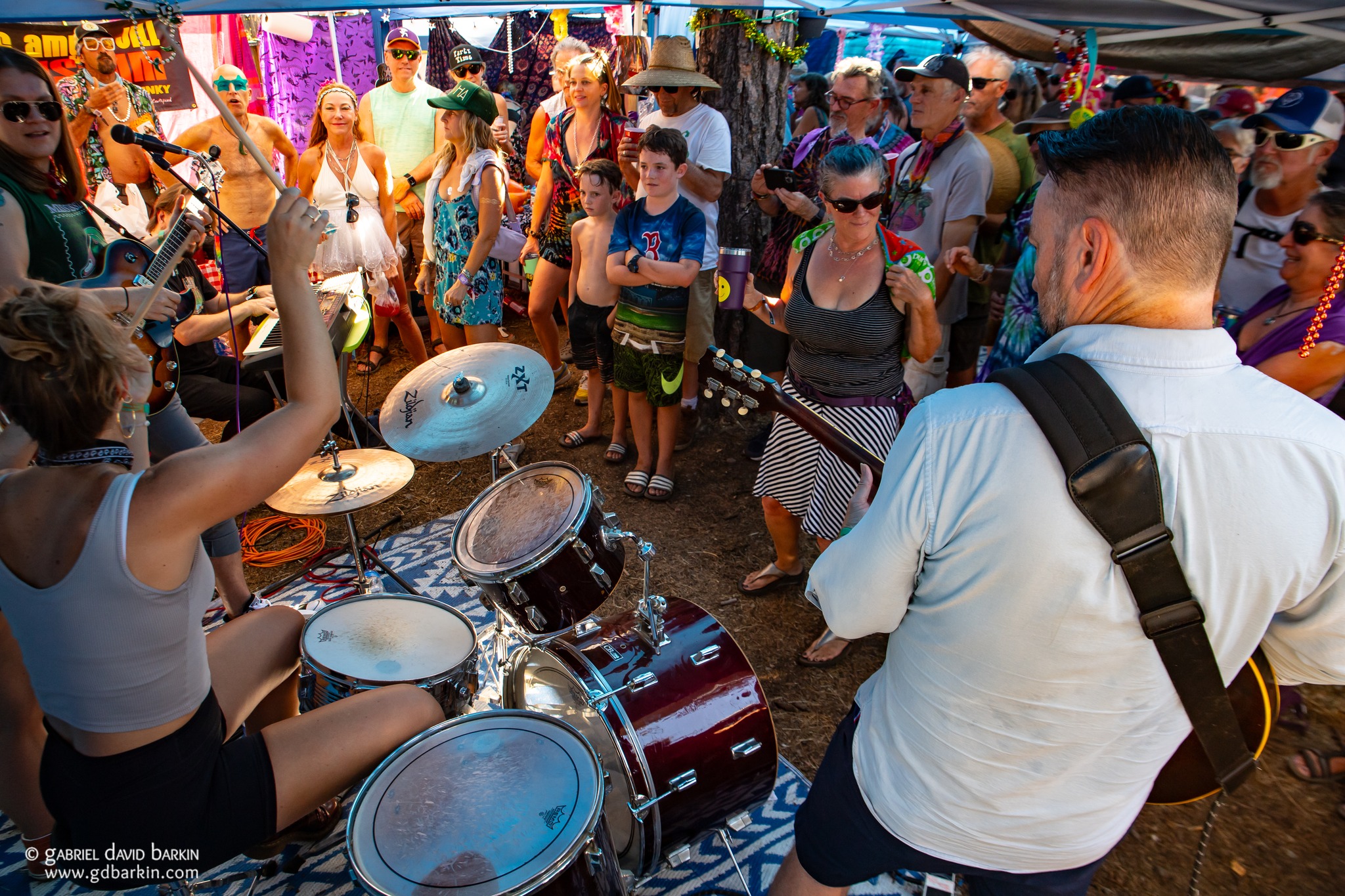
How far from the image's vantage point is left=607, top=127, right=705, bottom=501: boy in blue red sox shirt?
3906 mm

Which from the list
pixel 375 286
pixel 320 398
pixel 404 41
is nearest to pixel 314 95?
pixel 404 41

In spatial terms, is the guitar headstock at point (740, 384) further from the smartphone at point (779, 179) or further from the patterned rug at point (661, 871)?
the smartphone at point (779, 179)

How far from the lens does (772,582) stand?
3703mm

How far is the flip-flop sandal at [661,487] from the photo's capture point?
4449 mm

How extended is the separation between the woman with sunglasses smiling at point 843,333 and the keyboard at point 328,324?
196cm

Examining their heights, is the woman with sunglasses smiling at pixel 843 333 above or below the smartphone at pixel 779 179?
below

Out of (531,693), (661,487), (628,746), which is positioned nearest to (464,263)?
(661,487)

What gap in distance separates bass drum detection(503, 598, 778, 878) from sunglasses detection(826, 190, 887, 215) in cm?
166

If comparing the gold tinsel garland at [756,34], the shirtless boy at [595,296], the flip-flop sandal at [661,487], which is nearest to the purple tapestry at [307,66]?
the gold tinsel garland at [756,34]

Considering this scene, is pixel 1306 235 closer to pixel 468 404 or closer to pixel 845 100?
pixel 845 100

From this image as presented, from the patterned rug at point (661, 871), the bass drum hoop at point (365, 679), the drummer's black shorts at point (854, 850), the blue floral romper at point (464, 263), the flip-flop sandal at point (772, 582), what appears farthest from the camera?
the blue floral romper at point (464, 263)

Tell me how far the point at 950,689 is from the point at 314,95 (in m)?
9.25

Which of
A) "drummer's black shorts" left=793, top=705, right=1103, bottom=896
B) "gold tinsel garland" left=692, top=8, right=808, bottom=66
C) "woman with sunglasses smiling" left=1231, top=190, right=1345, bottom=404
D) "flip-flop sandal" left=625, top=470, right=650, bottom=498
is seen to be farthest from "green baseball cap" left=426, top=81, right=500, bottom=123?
"drummer's black shorts" left=793, top=705, right=1103, bottom=896

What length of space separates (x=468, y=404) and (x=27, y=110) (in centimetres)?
196
